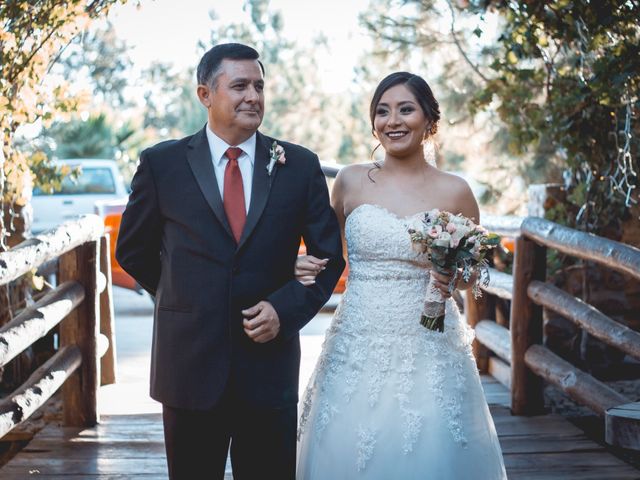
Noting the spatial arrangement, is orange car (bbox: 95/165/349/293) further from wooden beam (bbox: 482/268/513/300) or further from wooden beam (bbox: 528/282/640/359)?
wooden beam (bbox: 528/282/640/359)

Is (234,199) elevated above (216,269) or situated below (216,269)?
above

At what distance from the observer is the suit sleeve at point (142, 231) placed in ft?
11.0

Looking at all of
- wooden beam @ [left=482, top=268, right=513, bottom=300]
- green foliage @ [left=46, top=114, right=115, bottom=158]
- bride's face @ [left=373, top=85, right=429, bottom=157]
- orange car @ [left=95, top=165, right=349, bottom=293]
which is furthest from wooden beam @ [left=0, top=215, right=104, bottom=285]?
green foliage @ [left=46, top=114, right=115, bottom=158]

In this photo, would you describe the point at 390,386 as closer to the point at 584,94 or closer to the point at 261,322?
the point at 261,322

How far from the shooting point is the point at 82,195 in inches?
708

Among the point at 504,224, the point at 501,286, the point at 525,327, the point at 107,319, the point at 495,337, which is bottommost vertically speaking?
the point at 495,337

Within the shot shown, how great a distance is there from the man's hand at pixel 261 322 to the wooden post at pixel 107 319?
3743mm

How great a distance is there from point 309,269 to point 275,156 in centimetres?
41

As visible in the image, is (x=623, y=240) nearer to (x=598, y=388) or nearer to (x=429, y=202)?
(x=598, y=388)

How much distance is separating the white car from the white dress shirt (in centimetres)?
1440

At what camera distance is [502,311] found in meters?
8.09

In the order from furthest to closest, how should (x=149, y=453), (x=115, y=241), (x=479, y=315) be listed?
(x=115, y=241) < (x=479, y=315) < (x=149, y=453)

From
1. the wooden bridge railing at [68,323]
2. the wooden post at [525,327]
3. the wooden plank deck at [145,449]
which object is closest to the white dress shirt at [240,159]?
the wooden bridge railing at [68,323]

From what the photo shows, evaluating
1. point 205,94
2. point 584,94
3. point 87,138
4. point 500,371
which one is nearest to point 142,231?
point 205,94
